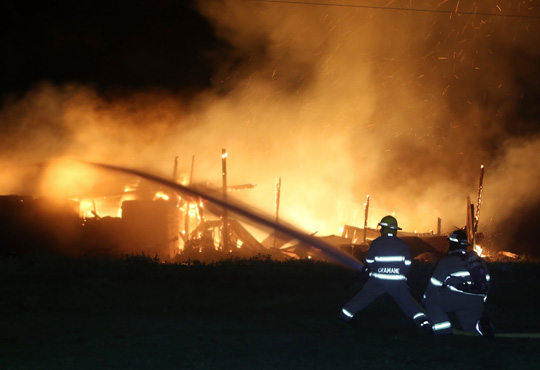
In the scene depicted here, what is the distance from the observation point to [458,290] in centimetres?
852

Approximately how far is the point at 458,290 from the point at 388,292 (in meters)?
0.96

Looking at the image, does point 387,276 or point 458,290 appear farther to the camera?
point 387,276

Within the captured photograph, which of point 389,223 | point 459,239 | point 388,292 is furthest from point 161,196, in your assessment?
point 459,239

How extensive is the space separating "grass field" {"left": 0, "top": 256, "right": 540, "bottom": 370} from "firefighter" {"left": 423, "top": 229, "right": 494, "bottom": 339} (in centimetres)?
26

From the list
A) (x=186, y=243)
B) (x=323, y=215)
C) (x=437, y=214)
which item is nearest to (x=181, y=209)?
(x=186, y=243)

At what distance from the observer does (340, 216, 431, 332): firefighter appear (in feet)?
29.2

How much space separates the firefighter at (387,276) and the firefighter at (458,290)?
34 cm

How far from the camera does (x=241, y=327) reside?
912 centimetres

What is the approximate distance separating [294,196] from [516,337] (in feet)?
155

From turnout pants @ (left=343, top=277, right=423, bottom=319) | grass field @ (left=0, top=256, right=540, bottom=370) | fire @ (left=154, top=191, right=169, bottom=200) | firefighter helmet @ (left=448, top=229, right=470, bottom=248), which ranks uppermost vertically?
fire @ (left=154, top=191, right=169, bottom=200)

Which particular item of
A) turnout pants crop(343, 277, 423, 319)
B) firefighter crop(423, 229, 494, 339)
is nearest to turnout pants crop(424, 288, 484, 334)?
firefighter crop(423, 229, 494, 339)

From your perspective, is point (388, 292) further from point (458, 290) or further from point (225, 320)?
point (225, 320)

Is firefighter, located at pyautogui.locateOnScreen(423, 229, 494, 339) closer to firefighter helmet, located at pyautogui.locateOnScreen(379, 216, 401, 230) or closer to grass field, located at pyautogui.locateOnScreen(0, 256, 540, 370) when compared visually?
grass field, located at pyautogui.locateOnScreen(0, 256, 540, 370)

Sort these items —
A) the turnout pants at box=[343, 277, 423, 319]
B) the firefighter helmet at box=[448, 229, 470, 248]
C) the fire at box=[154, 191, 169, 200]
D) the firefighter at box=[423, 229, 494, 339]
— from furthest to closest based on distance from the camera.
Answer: the fire at box=[154, 191, 169, 200] → the turnout pants at box=[343, 277, 423, 319] → the firefighter helmet at box=[448, 229, 470, 248] → the firefighter at box=[423, 229, 494, 339]
